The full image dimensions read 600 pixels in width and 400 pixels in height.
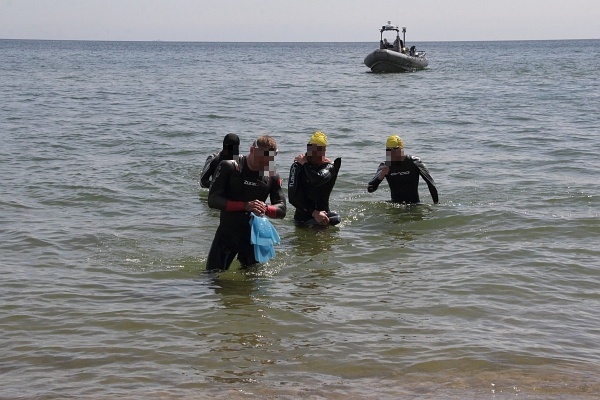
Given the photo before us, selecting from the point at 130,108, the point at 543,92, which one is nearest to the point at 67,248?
the point at 130,108

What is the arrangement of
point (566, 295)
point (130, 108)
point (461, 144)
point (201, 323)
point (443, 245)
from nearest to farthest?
point (201, 323) < point (566, 295) < point (443, 245) < point (461, 144) < point (130, 108)

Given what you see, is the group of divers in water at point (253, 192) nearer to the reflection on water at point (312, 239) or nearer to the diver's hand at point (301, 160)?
the diver's hand at point (301, 160)

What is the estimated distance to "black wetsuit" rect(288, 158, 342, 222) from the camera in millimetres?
9359

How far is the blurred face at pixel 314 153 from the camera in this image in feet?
30.3

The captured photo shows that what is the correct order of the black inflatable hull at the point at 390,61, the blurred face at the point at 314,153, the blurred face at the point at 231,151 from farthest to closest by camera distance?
1. the black inflatable hull at the point at 390,61
2. the blurred face at the point at 314,153
3. the blurred face at the point at 231,151

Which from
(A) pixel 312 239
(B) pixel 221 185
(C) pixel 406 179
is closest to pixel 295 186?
(A) pixel 312 239

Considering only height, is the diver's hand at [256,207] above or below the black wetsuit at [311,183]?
above

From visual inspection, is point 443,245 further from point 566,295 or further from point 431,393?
point 431,393

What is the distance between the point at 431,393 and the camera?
5.30 metres

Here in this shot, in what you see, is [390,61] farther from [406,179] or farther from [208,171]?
[208,171]

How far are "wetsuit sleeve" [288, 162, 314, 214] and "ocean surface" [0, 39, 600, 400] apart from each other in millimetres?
460

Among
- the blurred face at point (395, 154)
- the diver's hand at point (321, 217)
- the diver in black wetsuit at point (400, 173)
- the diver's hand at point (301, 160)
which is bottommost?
the diver's hand at point (321, 217)

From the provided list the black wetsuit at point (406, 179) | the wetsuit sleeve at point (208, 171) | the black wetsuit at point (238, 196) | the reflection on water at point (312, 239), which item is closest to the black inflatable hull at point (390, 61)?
the black wetsuit at point (406, 179)

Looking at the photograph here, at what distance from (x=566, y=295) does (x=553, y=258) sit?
1.35 m
